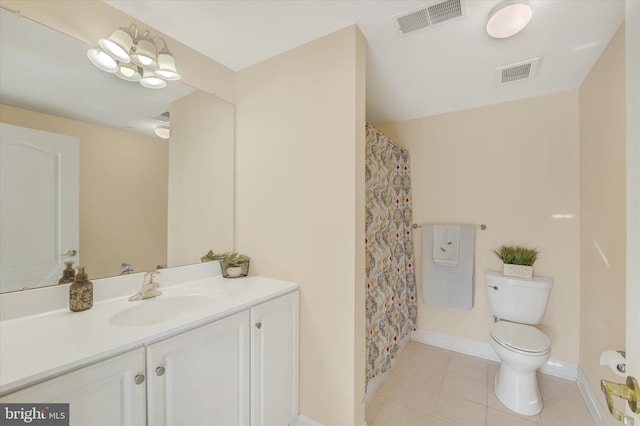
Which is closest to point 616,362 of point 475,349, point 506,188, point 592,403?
point 592,403

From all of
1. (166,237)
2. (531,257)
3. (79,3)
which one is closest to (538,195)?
(531,257)

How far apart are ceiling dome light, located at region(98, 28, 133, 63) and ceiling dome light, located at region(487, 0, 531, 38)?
1.87 m

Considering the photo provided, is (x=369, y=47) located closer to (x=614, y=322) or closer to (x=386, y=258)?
(x=386, y=258)

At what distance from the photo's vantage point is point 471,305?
229 centimetres

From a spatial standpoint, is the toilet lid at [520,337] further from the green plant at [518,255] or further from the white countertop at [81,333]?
the white countertop at [81,333]

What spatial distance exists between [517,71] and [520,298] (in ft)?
5.51

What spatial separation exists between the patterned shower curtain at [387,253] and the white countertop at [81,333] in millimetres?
766

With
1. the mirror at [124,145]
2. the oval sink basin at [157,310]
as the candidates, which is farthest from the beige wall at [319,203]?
the oval sink basin at [157,310]

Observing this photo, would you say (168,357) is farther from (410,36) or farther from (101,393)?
(410,36)

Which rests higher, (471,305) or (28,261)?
(28,261)

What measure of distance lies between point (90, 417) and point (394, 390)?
1821mm

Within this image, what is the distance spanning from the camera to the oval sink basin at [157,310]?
3.80 feet

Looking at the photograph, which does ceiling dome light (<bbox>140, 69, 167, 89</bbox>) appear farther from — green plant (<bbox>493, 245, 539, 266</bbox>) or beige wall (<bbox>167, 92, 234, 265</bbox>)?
green plant (<bbox>493, 245, 539, 266</bbox>)

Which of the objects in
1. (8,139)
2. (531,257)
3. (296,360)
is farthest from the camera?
(531,257)
